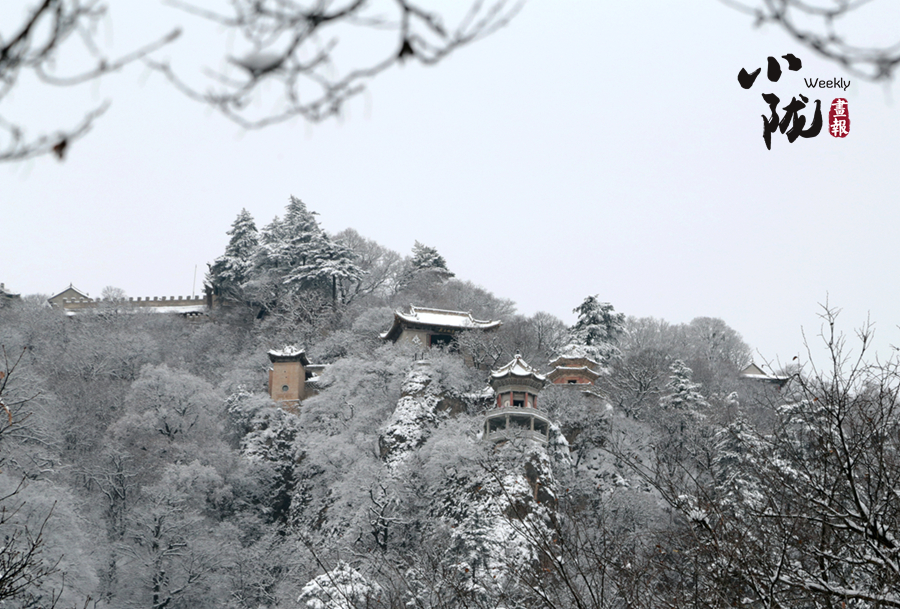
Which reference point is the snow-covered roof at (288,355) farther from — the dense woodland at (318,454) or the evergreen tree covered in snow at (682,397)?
the evergreen tree covered in snow at (682,397)

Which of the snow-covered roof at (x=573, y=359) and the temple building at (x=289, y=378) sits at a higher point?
the snow-covered roof at (x=573, y=359)

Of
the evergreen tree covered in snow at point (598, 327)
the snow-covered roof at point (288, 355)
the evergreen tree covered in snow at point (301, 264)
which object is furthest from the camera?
the evergreen tree covered in snow at point (301, 264)

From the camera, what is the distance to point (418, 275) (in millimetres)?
53531

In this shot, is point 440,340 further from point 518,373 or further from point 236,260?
point 236,260

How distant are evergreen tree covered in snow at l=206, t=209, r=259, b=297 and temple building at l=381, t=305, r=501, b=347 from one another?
581 inches

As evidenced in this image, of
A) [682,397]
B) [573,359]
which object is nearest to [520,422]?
[573,359]

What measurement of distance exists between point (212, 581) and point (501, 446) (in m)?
9.58

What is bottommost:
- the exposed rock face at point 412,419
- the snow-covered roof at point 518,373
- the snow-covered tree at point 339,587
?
the snow-covered tree at point 339,587

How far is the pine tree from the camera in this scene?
2013 inches

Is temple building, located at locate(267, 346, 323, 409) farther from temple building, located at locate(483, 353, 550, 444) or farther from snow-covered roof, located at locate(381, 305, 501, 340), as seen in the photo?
temple building, located at locate(483, 353, 550, 444)

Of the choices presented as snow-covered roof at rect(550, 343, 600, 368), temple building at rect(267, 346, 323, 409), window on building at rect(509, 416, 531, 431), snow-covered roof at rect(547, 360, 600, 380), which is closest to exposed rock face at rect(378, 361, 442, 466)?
window on building at rect(509, 416, 531, 431)

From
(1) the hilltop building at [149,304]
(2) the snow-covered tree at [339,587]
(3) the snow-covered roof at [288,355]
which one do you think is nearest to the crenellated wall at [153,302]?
(1) the hilltop building at [149,304]

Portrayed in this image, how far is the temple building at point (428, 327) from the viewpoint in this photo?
125 feet

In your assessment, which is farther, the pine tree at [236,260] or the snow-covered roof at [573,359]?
the pine tree at [236,260]
